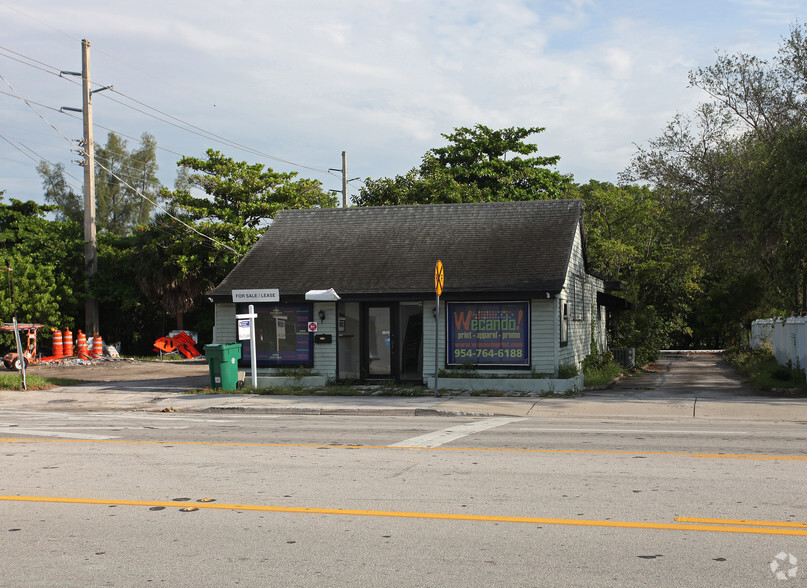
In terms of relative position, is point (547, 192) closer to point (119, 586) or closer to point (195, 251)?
point (195, 251)

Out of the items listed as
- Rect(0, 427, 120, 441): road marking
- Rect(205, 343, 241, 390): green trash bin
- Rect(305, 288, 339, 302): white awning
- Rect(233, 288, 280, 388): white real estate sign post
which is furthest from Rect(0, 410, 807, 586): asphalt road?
Rect(305, 288, 339, 302): white awning

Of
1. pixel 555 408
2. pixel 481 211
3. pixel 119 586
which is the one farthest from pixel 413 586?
pixel 481 211

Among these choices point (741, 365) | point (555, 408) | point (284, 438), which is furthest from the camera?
point (741, 365)

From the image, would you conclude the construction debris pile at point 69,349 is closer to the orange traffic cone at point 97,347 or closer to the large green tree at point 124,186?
the orange traffic cone at point 97,347

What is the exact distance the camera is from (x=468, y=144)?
46.1 meters

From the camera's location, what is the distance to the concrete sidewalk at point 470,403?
1512 cm

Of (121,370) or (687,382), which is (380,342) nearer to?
(687,382)

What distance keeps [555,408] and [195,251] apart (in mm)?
22243

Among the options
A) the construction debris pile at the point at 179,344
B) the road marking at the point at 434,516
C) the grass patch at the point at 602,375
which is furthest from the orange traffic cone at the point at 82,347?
the road marking at the point at 434,516

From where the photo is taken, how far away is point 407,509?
6.98m

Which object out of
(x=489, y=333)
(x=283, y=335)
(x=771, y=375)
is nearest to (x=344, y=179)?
(x=283, y=335)

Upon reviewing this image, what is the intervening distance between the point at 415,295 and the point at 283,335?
12.8ft

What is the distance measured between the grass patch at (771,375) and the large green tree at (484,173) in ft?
52.9

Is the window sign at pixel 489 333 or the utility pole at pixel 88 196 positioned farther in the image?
the utility pole at pixel 88 196
